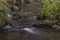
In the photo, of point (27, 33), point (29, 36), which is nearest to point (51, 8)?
point (27, 33)

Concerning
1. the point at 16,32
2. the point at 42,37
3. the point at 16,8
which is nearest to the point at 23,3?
the point at 16,8

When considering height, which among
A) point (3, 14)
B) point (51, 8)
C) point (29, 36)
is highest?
point (3, 14)

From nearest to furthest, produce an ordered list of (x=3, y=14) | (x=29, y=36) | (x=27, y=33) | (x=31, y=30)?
(x=29, y=36) < (x=27, y=33) < (x=31, y=30) < (x=3, y=14)

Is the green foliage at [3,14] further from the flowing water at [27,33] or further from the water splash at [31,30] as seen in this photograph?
the water splash at [31,30]

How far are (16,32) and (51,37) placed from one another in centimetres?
407

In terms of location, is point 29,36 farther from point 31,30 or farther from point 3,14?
point 3,14

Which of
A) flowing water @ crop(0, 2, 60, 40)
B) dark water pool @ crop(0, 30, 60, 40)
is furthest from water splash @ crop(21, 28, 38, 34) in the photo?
dark water pool @ crop(0, 30, 60, 40)

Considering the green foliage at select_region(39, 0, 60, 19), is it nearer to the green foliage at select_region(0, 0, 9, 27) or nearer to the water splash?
the water splash

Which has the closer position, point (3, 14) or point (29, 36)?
point (29, 36)

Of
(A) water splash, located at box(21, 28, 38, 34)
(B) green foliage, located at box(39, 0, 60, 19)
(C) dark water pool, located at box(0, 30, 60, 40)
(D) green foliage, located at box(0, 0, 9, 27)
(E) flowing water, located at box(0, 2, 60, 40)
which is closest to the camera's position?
(C) dark water pool, located at box(0, 30, 60, 40)

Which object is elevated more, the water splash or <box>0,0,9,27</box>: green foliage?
<box>0,0,9,27</box>: green foliage

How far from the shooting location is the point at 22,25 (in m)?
25.3

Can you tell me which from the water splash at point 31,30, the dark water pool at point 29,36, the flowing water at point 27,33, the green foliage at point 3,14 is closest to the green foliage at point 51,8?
the flowing water at point 27,33

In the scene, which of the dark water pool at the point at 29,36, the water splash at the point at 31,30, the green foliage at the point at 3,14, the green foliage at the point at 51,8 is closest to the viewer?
the dark water pool at the point at 29,36
